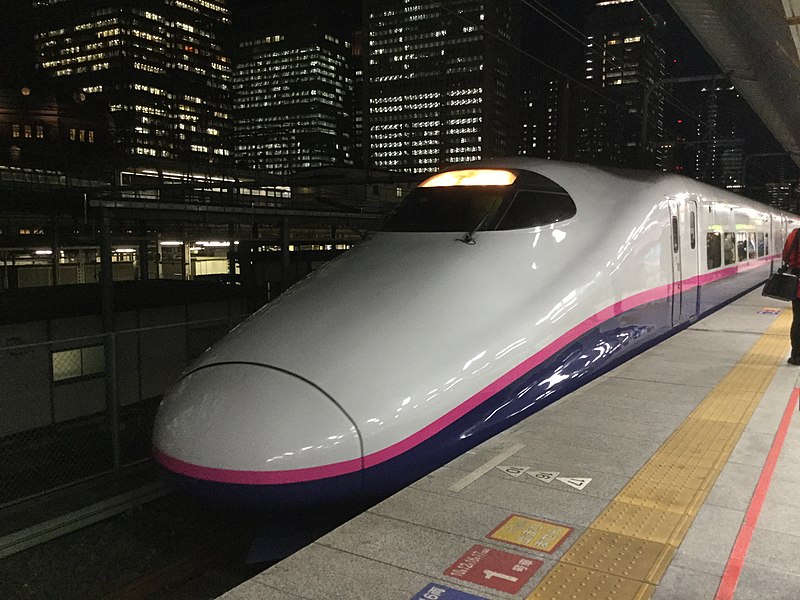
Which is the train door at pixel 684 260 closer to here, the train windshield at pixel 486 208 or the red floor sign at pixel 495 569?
the train windshield at pixel 486 208

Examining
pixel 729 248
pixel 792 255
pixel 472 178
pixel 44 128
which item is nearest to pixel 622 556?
pixel 472 178

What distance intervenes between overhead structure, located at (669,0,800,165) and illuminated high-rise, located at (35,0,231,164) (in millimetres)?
125576

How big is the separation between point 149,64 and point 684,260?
523ft

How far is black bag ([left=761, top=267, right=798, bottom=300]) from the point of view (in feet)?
25.3

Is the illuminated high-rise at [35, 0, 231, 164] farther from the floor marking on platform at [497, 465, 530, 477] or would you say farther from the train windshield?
the floor marking on platform at [497, 465, 530, 477]

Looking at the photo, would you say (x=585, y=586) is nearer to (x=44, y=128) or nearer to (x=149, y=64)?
(x=44, y=128)

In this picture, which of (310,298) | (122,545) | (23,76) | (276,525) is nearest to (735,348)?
(310,298)

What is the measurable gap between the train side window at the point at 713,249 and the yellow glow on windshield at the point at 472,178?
509cm

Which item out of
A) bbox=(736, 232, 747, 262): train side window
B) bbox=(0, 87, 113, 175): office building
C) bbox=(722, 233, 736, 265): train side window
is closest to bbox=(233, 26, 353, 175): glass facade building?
bbox=(0, 87, 113, 175): office building

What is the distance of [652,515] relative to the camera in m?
3.93

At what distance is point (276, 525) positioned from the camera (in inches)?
184

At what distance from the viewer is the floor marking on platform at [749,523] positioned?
321 cm

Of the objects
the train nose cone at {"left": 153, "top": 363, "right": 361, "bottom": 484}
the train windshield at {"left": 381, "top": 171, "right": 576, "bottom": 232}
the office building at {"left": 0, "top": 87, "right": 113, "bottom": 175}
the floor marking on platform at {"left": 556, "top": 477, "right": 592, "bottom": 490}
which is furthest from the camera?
the office building at {"left": 0, "top": 87, "right": 113, "bottom": 175}

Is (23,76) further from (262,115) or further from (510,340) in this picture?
(262,115)
